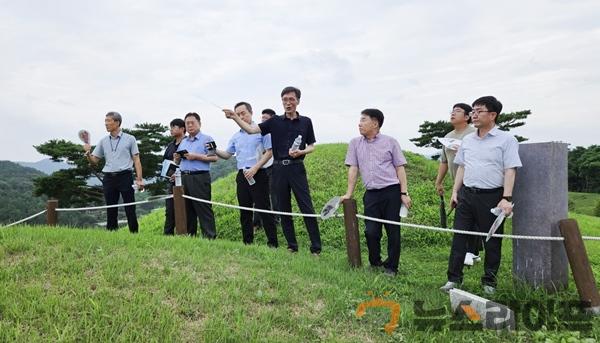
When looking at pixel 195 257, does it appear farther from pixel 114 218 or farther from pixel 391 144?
pixel 114 218

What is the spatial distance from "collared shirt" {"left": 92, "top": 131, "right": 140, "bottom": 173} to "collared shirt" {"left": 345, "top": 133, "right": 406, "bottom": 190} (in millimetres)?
4000

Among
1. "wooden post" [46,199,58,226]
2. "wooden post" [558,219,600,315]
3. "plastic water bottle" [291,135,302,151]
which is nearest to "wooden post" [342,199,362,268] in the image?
"plastic water bottle" [291,135,302,151]

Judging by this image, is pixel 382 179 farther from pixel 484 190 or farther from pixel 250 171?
pixel 250 171

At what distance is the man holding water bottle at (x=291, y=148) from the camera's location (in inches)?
232

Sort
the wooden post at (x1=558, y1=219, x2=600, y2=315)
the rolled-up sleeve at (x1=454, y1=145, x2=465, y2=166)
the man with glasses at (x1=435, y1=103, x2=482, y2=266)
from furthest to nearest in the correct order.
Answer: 1. the man with glasses at (x1=435, y1=103, x2=482, y2=266)
2. the rolled-up sleeve at (x1=454, y1=145, x2=465, y2=166)
3. the wooden post at (x1=558, y1=219, x2=600, y2=315)

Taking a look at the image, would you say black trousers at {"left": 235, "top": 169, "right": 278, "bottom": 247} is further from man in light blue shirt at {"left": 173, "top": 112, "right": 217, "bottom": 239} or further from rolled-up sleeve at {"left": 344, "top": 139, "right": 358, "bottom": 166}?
rolled-up sleeve at {"left": 344, "top": 139, "right": 358, "bottom": 166}

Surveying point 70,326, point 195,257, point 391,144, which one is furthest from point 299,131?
point 70,326

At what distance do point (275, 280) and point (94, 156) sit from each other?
4.61m

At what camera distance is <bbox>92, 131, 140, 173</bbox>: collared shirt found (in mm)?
7145

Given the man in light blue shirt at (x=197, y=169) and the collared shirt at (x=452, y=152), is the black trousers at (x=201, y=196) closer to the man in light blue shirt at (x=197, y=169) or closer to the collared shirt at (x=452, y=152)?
the man in light blue shirt at (x=197, y=169)

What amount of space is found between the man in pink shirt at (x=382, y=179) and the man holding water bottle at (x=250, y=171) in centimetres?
159

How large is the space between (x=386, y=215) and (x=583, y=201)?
28.9 m

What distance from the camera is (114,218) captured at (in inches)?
291

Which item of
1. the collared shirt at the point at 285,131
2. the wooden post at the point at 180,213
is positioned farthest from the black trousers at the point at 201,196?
the collared shirt at the point at 285,131
